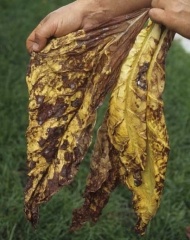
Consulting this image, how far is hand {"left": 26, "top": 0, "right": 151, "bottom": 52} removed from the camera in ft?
5.80

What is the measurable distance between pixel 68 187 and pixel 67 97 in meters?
1.70

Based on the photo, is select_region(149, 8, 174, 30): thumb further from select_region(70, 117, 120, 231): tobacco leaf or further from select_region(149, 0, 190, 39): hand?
select_region(70, 117, 120, 231): tobacco leaf

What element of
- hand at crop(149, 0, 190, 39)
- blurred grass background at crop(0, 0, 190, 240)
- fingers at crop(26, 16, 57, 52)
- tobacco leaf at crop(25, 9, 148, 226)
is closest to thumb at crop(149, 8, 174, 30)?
hand at crop(149, 0, 190, 39)

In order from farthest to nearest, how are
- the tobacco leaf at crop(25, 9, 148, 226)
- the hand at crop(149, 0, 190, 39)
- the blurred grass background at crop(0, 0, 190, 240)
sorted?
the blurred grass background at crop(0, 0, 190, 240) < the tobacco leaf at crop(25, 9, 148, 226) < the hand at crop(149, 0, 190, 39)

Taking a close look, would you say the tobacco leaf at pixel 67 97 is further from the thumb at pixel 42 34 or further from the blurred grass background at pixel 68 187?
the blurred grass background at pixel 68 187

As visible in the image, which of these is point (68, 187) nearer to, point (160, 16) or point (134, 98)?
point (134, 98)

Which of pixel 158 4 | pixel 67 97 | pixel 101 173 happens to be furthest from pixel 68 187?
pixel 158 4

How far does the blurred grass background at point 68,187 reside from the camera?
301cm

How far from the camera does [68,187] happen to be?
3.36 m

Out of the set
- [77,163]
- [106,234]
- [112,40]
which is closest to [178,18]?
[112,40]

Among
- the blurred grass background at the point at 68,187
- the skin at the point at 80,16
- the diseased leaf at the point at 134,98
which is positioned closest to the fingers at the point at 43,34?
the skin at the point at 80,16

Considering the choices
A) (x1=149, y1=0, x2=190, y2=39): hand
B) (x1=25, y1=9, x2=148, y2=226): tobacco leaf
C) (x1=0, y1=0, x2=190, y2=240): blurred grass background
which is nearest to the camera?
(x1=149, y1=0, x2=190, y2=39): hand

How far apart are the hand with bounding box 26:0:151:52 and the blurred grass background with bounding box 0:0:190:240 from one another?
1401mm

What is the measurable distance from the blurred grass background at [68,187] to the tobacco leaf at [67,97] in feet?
4.18
